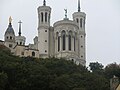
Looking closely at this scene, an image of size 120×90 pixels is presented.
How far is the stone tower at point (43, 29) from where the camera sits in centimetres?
10238

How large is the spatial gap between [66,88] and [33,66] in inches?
337

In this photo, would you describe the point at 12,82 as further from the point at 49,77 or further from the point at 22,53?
the point at 22,53

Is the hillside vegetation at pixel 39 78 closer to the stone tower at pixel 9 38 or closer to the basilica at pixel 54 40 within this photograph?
the basilica at pixel 54 40

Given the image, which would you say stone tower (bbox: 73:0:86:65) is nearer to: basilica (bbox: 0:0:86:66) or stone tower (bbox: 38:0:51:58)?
basilica (bbox: 0:0:86:66)

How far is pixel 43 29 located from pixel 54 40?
3657 mm

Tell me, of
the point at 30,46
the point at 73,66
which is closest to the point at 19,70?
the point at 73,66

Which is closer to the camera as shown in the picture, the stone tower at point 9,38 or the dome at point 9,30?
the stone tower at point 9,38

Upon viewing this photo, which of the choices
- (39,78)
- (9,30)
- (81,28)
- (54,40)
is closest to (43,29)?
(54,40)

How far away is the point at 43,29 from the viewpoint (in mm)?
104562

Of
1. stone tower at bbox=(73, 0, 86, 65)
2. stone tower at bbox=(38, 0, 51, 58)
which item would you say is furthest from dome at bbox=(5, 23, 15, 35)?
stone tower at bbox=(73, 0, 86, 65)

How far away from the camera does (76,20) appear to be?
10831 cm

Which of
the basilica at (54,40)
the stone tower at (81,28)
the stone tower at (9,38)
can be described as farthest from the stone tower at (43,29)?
the stone tower at (81,28)

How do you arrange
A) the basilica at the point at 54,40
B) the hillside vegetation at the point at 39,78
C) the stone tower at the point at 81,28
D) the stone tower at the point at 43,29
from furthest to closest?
the stone tower at the point at 81,28
the stone tower at the point at 43,29
the basilica at the point at 54,40
the hillside vegetation at the point at 39,78

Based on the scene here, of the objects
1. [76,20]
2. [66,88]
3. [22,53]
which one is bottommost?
[66,88]
